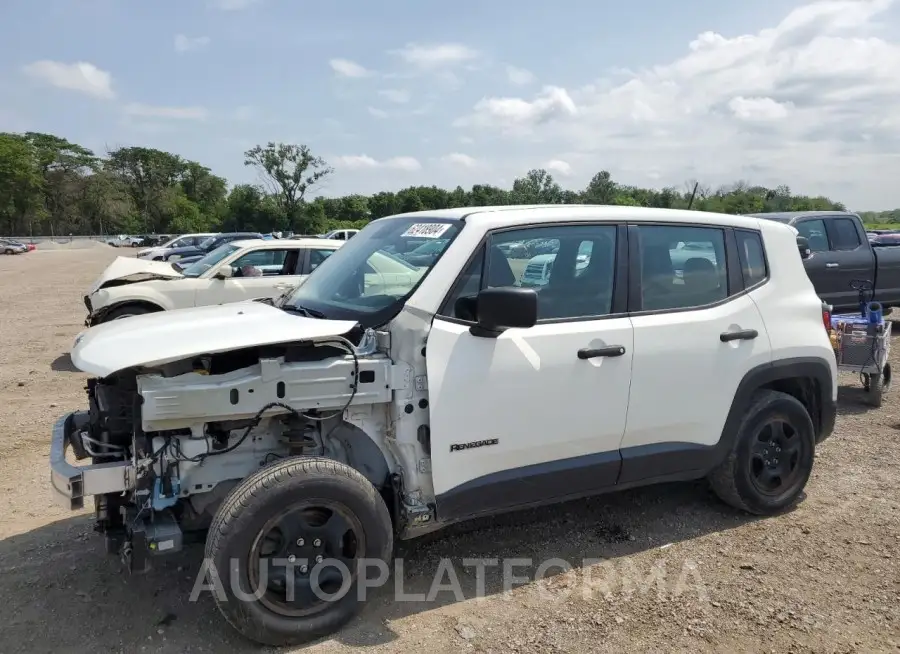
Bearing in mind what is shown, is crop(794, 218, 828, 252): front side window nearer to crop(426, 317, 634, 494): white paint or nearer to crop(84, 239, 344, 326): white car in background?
crop(84, 239, 344, 326): white car in background

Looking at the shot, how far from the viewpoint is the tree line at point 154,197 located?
63562 millimetres

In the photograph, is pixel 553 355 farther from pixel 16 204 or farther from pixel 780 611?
pixel 16 204

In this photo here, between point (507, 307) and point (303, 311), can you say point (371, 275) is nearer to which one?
point (303, 311)

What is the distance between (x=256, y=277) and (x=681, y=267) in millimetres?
7473

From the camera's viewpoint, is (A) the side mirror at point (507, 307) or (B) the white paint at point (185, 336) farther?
(A) the side mirror at point (507, 307)

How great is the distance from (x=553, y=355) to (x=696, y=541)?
1.66 m

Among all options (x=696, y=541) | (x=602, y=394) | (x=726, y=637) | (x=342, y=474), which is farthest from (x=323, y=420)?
(x=696, y=541)

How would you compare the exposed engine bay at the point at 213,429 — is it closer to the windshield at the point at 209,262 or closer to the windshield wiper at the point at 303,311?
the windshield wiper at the point at 303,311

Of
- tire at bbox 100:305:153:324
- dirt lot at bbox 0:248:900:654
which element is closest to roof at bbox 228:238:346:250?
tire at bbox 100:305:153:324

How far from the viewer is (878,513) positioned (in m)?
4.45

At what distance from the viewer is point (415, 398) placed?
3.28 metres

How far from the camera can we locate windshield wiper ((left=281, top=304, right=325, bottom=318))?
371 centimetres

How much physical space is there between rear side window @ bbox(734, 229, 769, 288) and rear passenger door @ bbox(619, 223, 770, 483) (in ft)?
0.11

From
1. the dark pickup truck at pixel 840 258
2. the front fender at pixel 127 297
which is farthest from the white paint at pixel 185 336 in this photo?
the dark pickup truck at pixel 840 258
